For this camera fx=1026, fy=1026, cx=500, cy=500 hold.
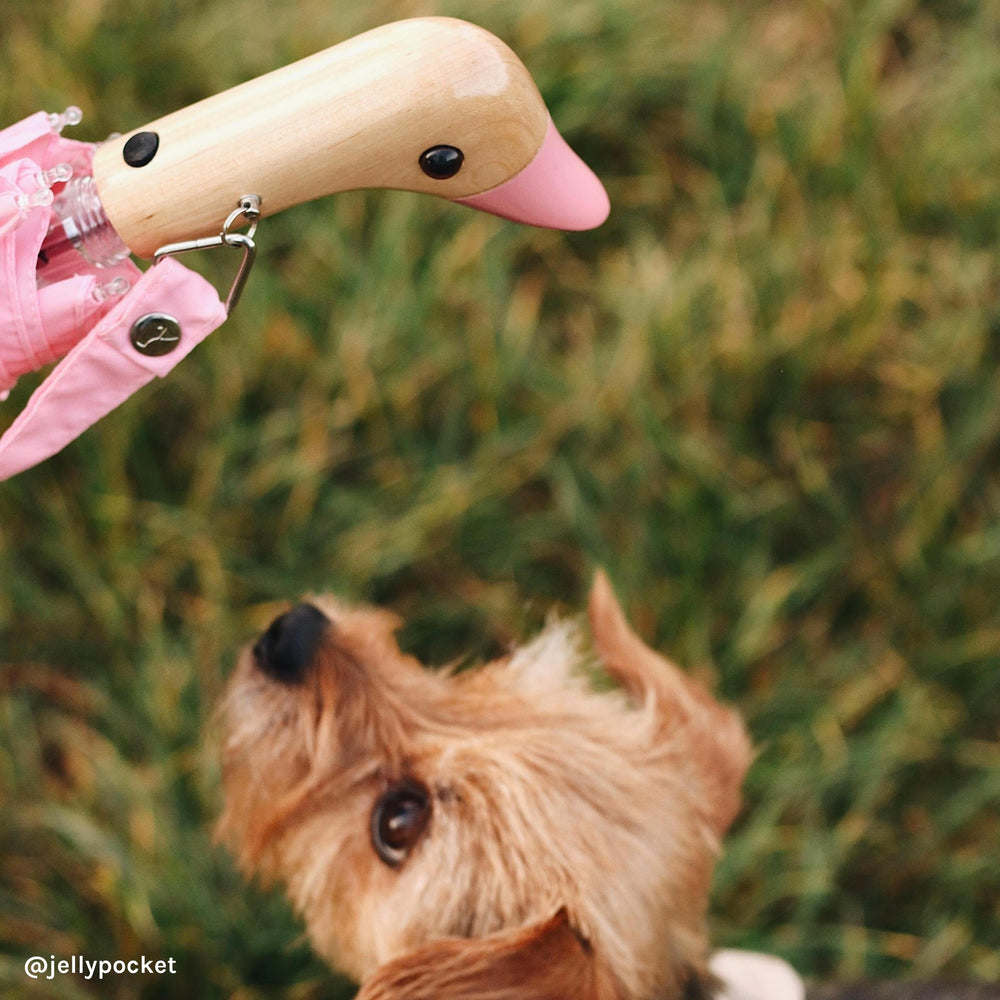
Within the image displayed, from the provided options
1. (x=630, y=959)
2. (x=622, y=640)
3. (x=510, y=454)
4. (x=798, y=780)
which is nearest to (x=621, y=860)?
(x=630, y=959)

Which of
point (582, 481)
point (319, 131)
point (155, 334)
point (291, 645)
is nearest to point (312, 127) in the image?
point (319, 131)

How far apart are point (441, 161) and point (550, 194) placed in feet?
0.37

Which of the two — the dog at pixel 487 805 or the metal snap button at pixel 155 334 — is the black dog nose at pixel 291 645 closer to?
the dog at pixel 487 805

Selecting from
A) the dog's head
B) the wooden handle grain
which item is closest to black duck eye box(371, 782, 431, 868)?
the dog's head

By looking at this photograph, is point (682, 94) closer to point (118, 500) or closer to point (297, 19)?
point (297, 19)

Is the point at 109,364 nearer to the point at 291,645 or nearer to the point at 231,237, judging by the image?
the point at 231,237

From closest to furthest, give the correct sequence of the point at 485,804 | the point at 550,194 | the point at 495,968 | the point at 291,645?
1. the point at 550,194
2. the point at 495,968
3. the point at 485,804
4. the point at 291,645

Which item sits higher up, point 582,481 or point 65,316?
point 65,316

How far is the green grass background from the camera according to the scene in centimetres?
210

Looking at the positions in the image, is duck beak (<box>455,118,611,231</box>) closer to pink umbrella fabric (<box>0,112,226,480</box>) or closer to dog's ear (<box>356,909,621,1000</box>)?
pink umbrella fabric (<box>0,112,226,480</box>)

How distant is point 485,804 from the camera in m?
1.23

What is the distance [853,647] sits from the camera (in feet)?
7.77

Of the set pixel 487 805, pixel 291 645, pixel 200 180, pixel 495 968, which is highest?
pixel 200 180

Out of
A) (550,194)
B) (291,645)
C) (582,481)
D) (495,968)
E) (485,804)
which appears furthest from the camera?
(582,481)
